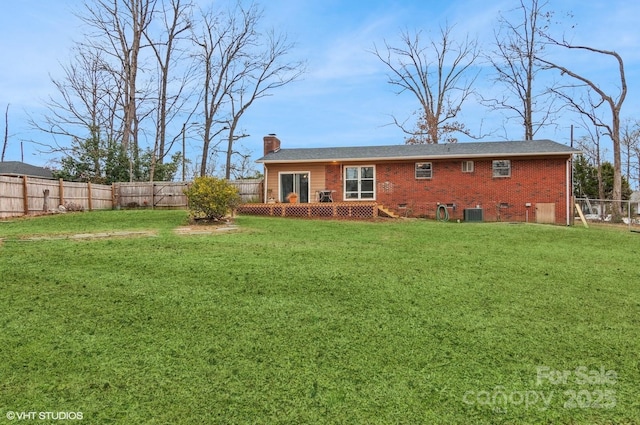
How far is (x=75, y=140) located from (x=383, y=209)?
1872cm

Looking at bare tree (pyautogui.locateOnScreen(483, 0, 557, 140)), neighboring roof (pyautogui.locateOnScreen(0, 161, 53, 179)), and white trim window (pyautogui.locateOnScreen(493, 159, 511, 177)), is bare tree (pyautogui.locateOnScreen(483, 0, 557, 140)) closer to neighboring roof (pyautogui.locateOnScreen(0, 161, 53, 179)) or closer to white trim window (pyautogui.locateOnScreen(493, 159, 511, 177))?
white trim window (pyautogui.locateOnScreen(493, 159, 511, 177))

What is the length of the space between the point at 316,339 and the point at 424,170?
1442 cm

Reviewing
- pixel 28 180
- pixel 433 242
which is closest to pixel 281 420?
pixel 433 242

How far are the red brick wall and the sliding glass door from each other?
1.26 metres

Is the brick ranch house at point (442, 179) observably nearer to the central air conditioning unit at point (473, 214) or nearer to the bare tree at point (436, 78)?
the central air conditioning unit at point (473, 214)

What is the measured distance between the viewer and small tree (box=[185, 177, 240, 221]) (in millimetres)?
10875

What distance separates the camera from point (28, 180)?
14.0 m

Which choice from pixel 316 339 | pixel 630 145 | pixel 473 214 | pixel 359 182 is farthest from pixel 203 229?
pixel 630 145

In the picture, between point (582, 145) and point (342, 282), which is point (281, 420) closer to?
point (342, 282)

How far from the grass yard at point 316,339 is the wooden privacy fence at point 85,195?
368 inches

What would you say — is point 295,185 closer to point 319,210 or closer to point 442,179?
point 319,210

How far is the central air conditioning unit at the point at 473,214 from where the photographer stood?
15.3 meters

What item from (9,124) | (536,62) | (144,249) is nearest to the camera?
(144,249)

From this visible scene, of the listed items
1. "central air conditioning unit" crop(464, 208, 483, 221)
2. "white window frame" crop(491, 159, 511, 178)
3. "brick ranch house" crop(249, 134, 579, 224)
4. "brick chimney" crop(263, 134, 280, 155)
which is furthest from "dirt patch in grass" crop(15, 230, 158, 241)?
"white window frame" crop(491, 159, 511, 178)
